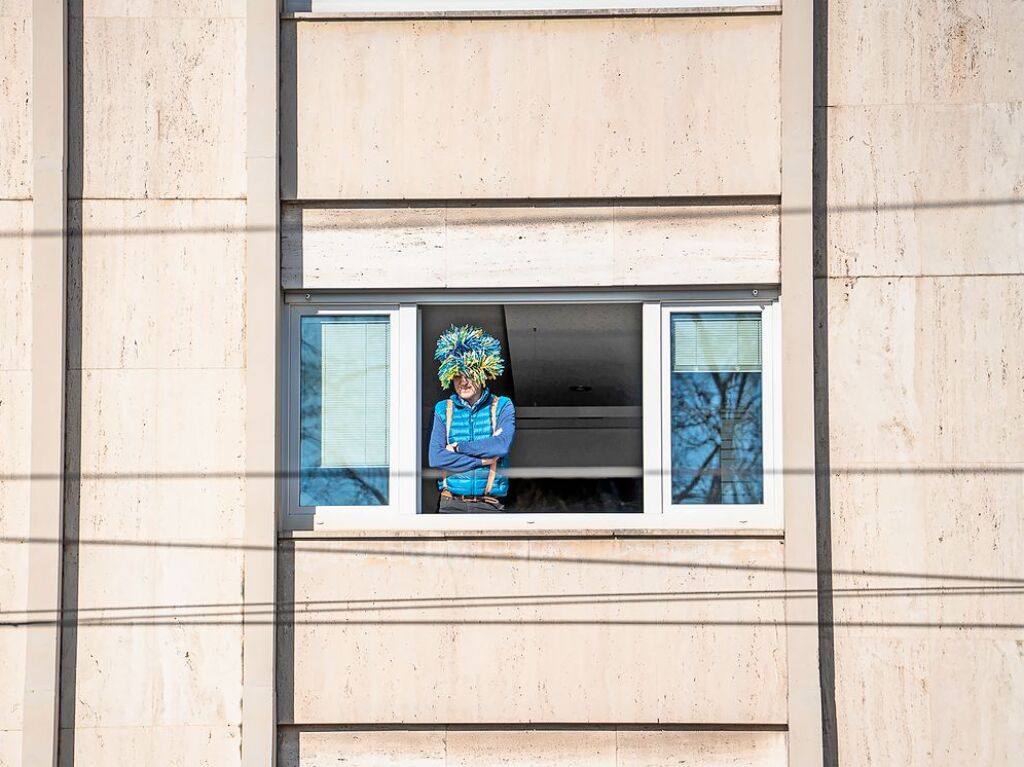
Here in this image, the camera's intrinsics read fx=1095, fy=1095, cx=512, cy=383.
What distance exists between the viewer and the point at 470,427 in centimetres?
708

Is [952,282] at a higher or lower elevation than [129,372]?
higher

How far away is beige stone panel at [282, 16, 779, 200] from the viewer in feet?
22.6

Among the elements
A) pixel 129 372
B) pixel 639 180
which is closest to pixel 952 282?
pixel 639 180

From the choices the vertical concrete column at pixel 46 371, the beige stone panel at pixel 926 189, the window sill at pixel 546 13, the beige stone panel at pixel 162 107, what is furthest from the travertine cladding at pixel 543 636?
the window sill at pixel 546 13

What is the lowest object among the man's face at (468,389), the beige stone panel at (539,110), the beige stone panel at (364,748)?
the beige stone panel at (364,748)

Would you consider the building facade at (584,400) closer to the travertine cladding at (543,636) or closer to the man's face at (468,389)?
the travertine cladding at (543,636)

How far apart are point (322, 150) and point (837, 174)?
3252mm

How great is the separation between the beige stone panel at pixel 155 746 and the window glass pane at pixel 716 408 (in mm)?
3166

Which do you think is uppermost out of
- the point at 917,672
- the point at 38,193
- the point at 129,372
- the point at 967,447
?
the point at 38,193

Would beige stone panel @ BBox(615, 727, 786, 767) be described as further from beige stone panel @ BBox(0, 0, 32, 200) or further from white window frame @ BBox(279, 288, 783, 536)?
beige stone panel @ BBox(0, 0, 32, 200)

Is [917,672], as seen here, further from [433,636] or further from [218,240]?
[218,240]

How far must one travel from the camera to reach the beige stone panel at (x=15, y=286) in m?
6.81

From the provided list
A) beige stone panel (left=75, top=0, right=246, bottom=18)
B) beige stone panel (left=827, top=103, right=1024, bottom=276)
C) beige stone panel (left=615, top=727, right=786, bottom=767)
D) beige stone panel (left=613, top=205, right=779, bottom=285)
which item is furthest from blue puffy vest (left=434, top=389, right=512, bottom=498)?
beige stone panel (left=75, top=0, right=246, bottom=18)

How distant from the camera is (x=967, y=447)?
678 cm
